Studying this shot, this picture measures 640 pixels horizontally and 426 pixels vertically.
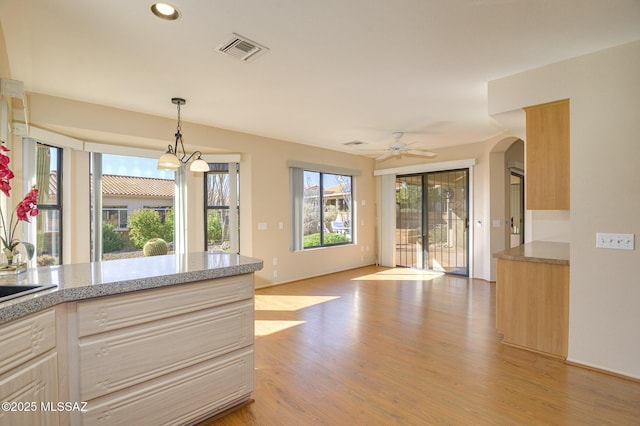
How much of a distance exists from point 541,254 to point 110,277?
11.6ft

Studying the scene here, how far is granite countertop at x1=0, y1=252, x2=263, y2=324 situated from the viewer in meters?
1.36

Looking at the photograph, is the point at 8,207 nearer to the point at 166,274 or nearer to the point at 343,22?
the point at 166,274

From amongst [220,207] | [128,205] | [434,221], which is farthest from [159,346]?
[434,221]

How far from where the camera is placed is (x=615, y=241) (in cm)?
251

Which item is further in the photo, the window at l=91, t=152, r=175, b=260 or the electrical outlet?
the window at l=91, t=152, r=175, b=260

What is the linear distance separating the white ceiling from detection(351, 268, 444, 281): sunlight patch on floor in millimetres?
3322

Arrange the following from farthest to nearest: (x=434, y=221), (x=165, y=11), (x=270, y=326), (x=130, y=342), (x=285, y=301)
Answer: (x=434, y=221) → (x=285, y=301) → (x=270, y=326) → (x=165, y=11) → (x=130, y=342)

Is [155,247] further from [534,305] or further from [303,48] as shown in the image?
[534,305]

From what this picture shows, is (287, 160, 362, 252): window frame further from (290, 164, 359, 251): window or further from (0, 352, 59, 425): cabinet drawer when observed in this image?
(0, 352, 59, 425): cabinet drawer

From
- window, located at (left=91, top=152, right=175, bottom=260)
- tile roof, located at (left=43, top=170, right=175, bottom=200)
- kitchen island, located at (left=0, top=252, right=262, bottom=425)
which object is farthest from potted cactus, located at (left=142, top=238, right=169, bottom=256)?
kitchen island, located at (left=0, top=252, right=262, bottom=425)

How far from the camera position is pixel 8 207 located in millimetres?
2744

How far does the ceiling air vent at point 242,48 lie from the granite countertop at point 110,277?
64.7 inches

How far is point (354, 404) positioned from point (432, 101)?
3.29 meters

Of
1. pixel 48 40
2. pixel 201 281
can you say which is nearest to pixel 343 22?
pixel 201 281
